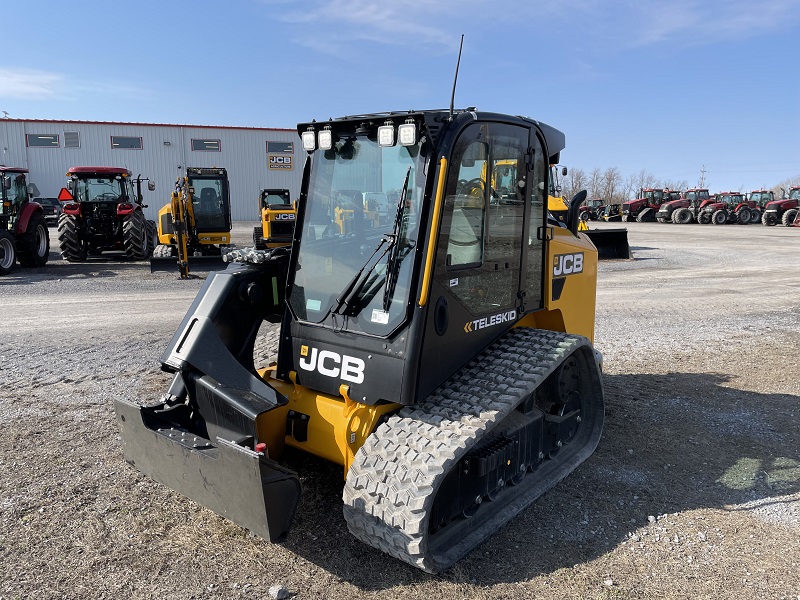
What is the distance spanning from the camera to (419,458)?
3.22 meters

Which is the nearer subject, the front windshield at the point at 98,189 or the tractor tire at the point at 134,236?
the tractor tire at the point at 134,236

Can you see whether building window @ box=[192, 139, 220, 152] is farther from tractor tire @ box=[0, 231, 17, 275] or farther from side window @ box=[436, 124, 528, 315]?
side window @ box=[436, 124, 528, 315]

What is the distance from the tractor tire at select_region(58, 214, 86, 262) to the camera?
17031mm

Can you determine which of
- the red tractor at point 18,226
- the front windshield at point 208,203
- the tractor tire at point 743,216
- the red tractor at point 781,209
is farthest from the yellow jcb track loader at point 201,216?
the tractor tire at point 743,216

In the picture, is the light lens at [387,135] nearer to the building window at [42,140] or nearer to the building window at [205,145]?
the building window at [205,145]

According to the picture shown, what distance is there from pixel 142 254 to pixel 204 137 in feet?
78.4

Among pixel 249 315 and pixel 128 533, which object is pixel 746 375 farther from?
pixel 128 533

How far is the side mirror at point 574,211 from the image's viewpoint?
518 centimetres

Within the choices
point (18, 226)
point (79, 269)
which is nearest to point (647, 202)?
point (79, 269)

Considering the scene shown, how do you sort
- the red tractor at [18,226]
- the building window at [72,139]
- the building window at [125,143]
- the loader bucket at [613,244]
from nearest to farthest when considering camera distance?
the red tractor at [18,226] → the loader bucket at [613,244] → the building window at [72,139] → the building window at [125,143]

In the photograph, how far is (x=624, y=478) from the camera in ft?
15.0

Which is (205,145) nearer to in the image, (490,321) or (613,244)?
(613,244)

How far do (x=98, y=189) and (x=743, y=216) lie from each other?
3700 centimetres

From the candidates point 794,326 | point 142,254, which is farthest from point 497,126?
point 142,254
